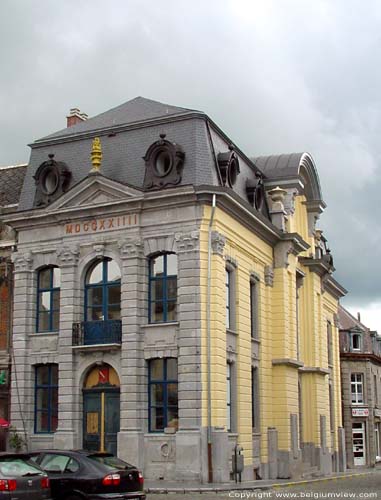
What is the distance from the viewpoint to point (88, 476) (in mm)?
18031

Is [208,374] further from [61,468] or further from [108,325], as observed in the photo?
[61,468]

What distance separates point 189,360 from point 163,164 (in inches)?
289

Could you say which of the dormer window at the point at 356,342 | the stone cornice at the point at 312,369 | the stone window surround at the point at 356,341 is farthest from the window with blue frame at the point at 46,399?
the dormer window at the point at 356,342

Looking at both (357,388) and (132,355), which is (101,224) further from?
(357,388)

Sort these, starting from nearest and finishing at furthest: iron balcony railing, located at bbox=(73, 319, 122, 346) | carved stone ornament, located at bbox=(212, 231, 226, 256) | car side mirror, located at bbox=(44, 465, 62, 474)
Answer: car side mirror, located at bbox=(44, 465, 62, 474) < carved stone ornament, located at bbox=(212, 231, 226, 256) < iron balcony railing, located at bbox=(73, 319, 122, 346)

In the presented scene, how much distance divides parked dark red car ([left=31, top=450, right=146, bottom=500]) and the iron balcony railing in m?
10.8

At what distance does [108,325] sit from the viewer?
98.3ft

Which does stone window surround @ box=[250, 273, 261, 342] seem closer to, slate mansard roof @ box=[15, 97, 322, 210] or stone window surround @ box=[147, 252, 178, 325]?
slate mansard roof @ box=[15, 97, 322, 210]

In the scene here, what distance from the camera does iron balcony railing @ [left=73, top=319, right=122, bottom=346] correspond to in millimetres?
29750

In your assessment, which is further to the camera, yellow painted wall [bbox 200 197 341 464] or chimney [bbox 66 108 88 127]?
chimney [bbox 66 108 88 127]

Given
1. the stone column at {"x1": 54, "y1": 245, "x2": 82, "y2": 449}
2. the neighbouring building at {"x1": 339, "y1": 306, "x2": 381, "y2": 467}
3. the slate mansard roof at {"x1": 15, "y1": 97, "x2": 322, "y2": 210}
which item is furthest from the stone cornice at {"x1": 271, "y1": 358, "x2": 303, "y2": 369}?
the neighbouring building at {"x1": 339, "y1": 306, "x2": 381, "y2": 467}

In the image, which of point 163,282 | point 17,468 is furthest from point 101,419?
point 17,468

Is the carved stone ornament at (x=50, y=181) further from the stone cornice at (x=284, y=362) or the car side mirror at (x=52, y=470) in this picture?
the car side mirror at (x=52, y=470)

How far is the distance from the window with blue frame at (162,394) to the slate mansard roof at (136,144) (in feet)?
21.3
